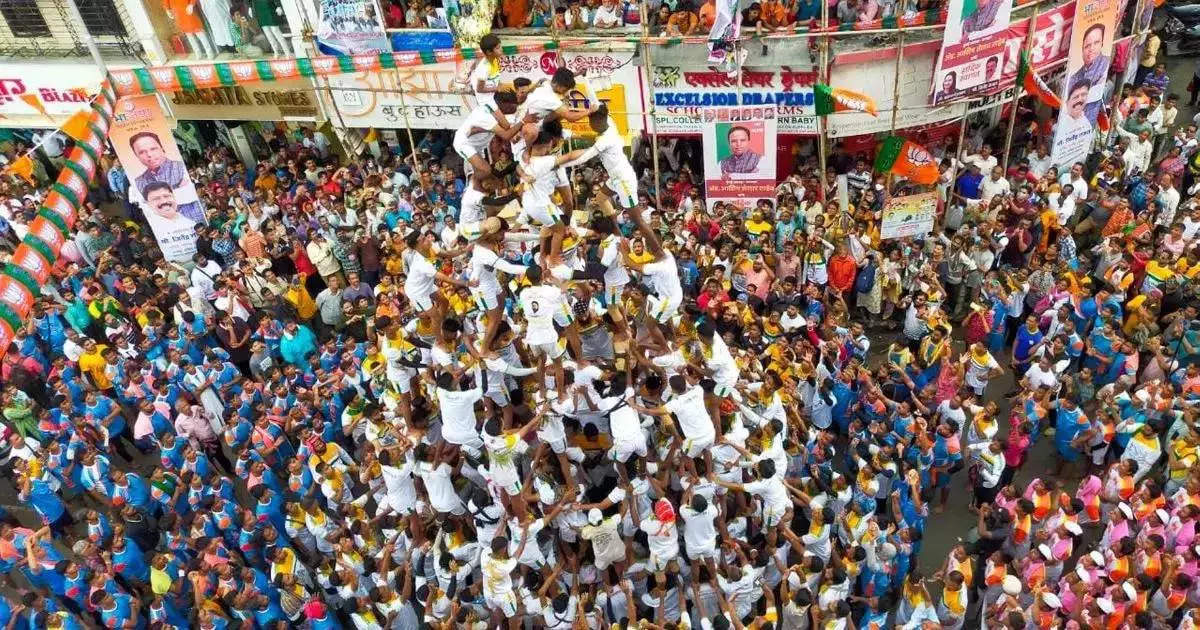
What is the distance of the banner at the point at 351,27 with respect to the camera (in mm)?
14539

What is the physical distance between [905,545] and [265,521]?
244 inches

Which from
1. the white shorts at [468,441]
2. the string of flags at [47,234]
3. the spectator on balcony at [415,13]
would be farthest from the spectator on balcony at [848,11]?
the string of flags at [47,234]

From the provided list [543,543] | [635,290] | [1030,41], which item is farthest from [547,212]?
[1030,41]

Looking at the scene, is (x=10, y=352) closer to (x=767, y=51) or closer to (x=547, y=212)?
(x=547, y=212)

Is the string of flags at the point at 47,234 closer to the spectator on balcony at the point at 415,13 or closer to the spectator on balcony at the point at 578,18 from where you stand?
the spectator on balcony at the point at 415,13

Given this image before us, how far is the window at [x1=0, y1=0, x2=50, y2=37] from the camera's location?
16.7 metres

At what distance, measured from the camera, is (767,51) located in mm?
13359

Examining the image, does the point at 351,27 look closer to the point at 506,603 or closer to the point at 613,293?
the point at 613,293

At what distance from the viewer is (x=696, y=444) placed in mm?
7062

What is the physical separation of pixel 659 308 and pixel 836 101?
7.35 m

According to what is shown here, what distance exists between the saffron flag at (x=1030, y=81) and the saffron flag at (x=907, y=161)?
161cm

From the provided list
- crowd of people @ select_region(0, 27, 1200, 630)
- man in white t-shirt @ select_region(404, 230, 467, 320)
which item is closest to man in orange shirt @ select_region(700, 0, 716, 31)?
crowd of people @ select_region(0, 27, 1200, 630)

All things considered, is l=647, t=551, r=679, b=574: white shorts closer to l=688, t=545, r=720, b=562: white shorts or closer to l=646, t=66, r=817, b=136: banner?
l=688, t=545, r=720, b=562: white shorts

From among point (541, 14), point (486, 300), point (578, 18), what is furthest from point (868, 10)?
point (486, 300)
